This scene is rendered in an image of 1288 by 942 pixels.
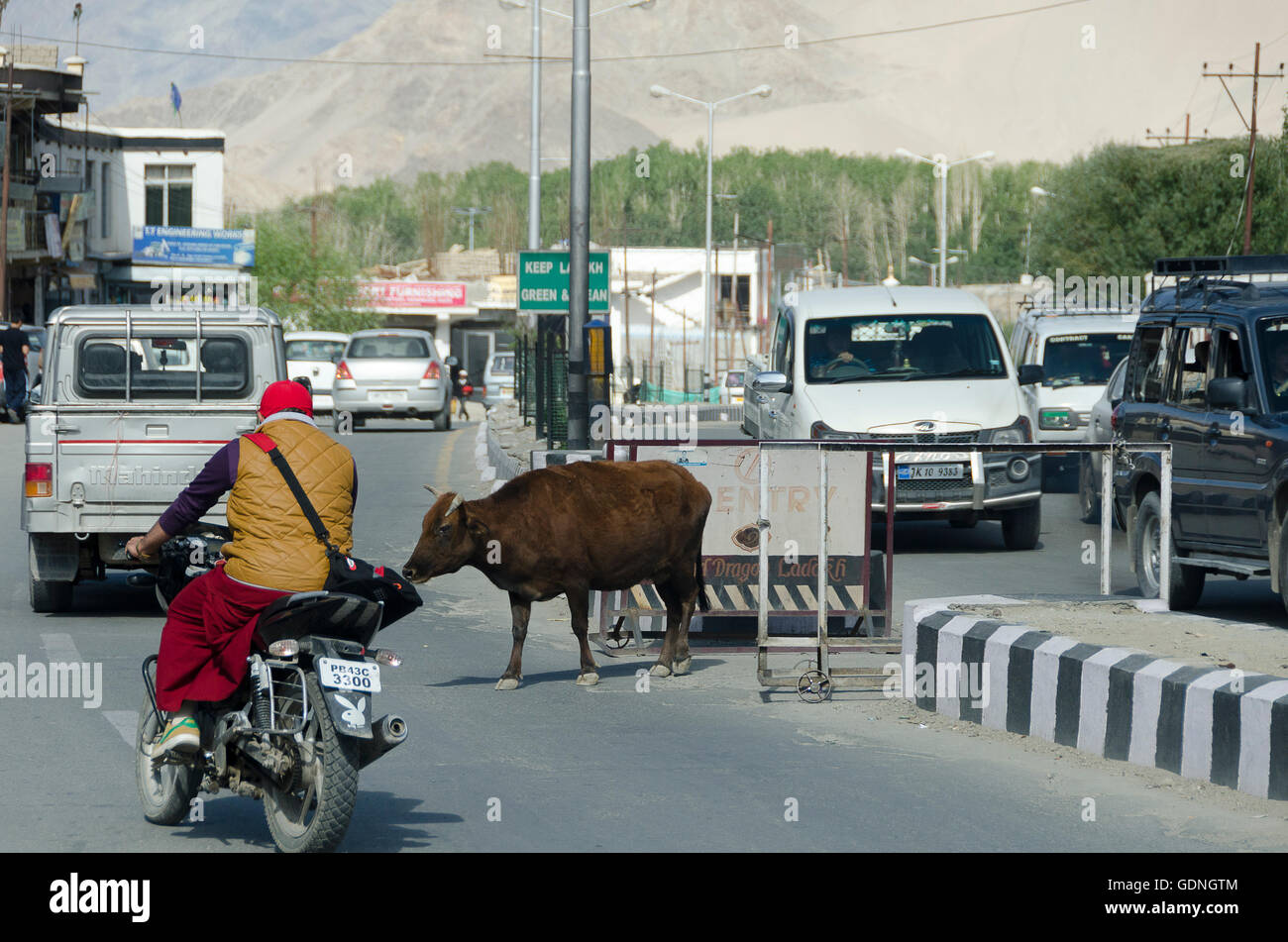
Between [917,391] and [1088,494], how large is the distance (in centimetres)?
298

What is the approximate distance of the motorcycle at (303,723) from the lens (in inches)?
232

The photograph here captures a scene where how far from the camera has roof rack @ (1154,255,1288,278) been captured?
12945mm

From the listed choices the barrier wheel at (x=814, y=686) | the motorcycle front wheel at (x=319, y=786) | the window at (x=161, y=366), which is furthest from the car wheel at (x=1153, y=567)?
the motorcycle front wheel at (x=319, y=786)

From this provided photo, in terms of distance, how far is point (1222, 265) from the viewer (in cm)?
1298

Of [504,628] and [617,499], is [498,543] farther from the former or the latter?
[504,628]

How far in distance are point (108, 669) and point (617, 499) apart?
3070 mm

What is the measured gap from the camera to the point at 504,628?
1249 centimetres

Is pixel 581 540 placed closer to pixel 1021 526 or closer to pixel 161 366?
pixel 161 366

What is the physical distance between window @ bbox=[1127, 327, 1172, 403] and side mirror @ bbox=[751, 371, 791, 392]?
390cm

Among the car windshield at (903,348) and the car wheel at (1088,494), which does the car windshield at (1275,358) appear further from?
the car wheel at (1088,494)

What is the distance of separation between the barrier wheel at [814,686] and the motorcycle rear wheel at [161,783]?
394cm

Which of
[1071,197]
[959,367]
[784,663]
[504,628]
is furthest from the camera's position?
[1071,197]

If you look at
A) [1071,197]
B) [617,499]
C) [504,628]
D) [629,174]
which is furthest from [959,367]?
[629,174]

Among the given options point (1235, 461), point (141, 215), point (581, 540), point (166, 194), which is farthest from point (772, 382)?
point (166, 194)
